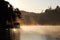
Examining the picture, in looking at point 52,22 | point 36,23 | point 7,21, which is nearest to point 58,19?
point 52,22

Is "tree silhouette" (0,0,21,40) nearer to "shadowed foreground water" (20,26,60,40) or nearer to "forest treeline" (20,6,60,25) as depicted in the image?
"shadowed foreground water" (20,26,60,40)

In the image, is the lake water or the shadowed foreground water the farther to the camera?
the lake water

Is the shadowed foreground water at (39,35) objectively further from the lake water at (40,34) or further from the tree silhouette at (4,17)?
the tree silhouette at (4,17)

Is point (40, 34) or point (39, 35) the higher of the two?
point (39, 35)

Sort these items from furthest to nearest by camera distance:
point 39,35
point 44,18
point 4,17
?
1. point 44,18
2. point 39,35
3. point 4,17

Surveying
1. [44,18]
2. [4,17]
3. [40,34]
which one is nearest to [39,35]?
[40,34]

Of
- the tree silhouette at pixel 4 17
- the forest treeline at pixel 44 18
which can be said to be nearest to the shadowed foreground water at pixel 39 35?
the tree silhouette at pixel 4 17

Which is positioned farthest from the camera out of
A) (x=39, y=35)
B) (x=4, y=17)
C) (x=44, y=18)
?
(x=44, y=18)

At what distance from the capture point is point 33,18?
11125 cm

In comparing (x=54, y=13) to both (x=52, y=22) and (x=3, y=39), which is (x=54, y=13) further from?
(x=3, y=39)

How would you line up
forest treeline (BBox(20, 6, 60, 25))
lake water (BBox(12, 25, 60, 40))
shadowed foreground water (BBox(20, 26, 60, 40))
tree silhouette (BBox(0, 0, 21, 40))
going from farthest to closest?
forest treeline (BBox(20, 6, 60, 25)), lake water (BBox(12, 25, 60, 40)), shadowed foreground water (BBox(20, 26, 60, 40)), tree silhouette (BBox(0, 0, 21, 40))

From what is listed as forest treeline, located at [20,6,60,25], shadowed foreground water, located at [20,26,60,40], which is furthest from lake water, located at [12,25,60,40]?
forest treeline, located at [20,6,60,25]

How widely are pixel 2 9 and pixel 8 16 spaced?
4.41 feet

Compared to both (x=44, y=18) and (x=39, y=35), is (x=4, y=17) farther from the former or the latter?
(x=44, y=18)
